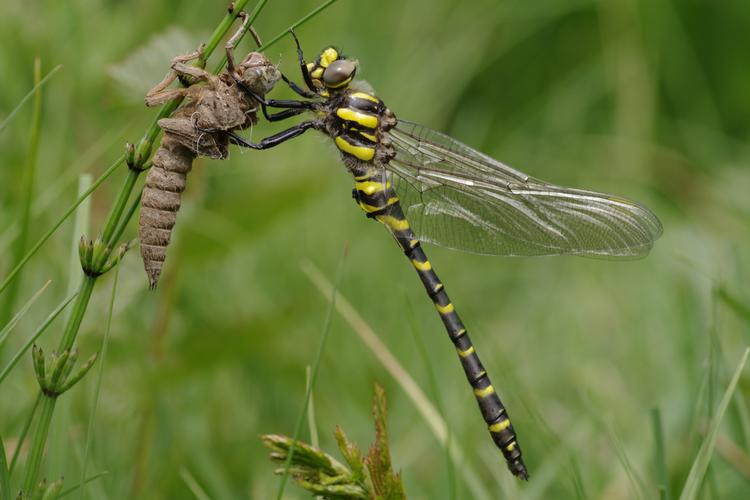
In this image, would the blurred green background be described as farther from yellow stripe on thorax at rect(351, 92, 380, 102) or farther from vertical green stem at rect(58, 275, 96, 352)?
vertical green stem at rect(58, 275, 96, 352)

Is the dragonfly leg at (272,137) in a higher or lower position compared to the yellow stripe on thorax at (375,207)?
higher

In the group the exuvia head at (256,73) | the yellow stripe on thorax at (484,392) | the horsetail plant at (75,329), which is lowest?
the yellow stripe on thorax at (484,392)

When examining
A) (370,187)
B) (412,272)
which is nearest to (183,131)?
(370,187)

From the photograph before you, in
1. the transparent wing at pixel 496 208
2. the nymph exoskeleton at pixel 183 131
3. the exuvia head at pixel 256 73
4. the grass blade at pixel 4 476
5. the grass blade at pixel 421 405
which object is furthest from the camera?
the transparent wing at pixel 496 208

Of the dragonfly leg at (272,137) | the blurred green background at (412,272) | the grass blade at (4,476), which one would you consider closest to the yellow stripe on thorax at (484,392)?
the blurred green background at (412,272)

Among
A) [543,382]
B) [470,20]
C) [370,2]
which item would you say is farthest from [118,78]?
[470,20]

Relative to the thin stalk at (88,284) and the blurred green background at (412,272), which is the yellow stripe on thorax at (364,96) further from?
the thin stalk at (88,284)

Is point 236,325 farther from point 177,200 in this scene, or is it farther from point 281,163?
point 281,163

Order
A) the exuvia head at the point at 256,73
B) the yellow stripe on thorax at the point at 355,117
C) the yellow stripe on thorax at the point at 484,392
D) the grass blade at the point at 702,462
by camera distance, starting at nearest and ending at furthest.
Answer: the grass blade at the point at 702,462, the exuvia head at the point at 256,73, the yellow stripe on thorax at the point at 484,392, the yellow stripe on thorax at the point at 355,117

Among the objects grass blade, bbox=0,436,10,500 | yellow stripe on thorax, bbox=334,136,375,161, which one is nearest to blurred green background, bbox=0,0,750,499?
yellow stripe on thorax, bbox=334,136,375,161
